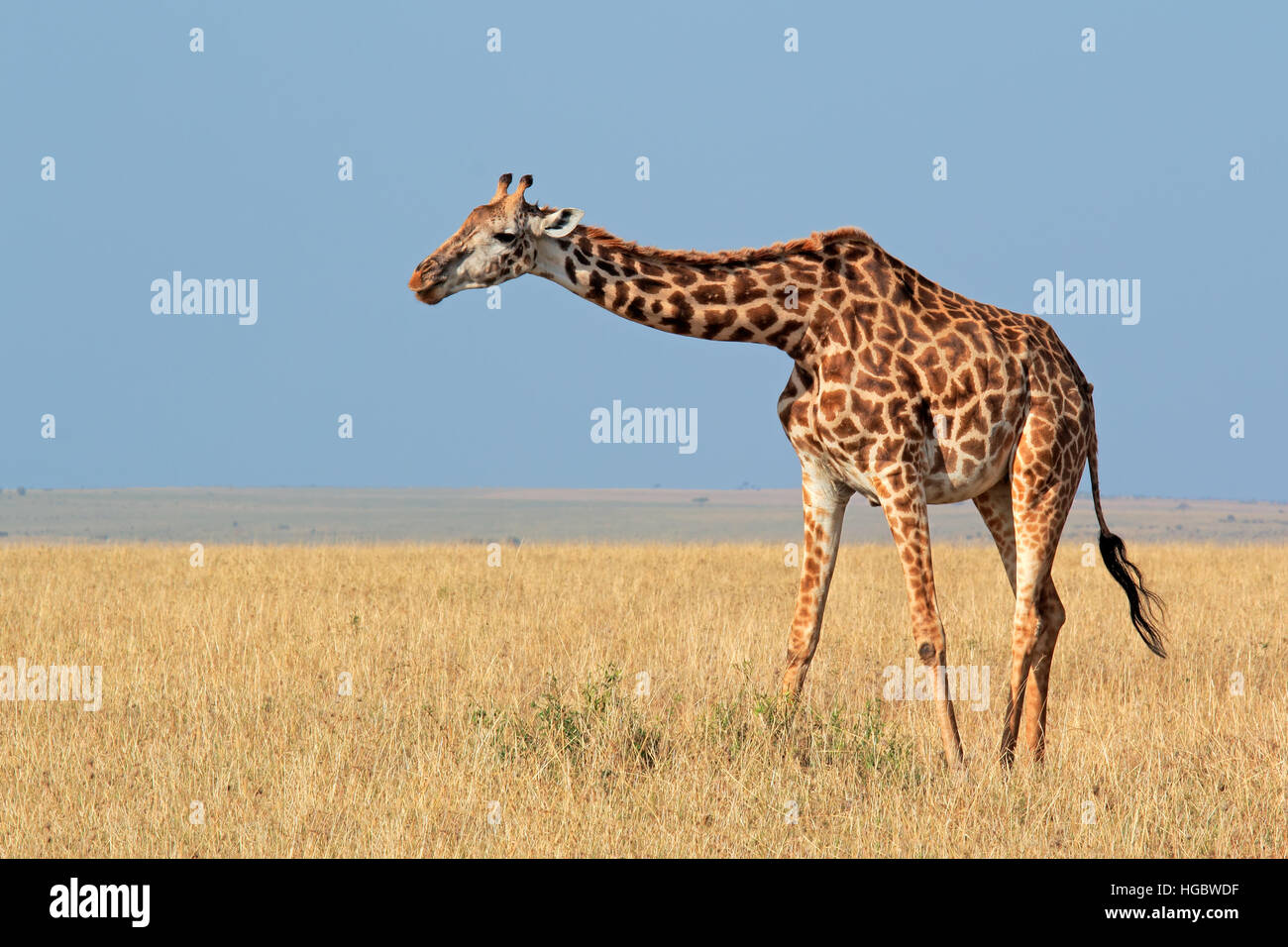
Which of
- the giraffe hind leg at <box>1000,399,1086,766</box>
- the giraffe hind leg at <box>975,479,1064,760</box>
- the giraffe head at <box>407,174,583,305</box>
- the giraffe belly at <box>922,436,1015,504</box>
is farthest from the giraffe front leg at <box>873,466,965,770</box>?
the giraffe head at <box>407,174,583,305</box>

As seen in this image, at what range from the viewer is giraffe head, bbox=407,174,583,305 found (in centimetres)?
802

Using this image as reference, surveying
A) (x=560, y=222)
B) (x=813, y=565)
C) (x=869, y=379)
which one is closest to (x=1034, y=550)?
(x=813, y=565)

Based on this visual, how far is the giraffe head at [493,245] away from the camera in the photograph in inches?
316

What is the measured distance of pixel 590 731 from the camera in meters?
8.66

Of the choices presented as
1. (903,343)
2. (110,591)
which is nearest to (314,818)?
(903,343)

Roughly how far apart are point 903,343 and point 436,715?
174 inches

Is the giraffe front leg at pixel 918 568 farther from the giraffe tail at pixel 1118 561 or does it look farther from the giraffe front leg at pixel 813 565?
the giraffe tail at pixel 1118 561

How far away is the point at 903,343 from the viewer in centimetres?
891

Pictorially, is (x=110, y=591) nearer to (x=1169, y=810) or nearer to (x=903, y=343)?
(x=903, y=343)

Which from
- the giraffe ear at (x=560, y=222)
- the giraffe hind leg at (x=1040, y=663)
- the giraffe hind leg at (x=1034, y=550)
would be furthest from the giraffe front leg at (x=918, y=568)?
the giraffe ear at (x=560, y=222)

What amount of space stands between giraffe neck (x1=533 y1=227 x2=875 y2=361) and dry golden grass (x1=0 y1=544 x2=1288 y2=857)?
2.65 meters

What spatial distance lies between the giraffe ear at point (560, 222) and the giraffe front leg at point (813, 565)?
7.95 ft

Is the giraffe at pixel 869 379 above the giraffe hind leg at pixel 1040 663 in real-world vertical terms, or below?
above

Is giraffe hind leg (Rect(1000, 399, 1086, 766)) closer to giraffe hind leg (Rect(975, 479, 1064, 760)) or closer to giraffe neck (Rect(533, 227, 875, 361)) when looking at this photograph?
giraffe hind leg (Rect(975, 479, 1064, 760))
